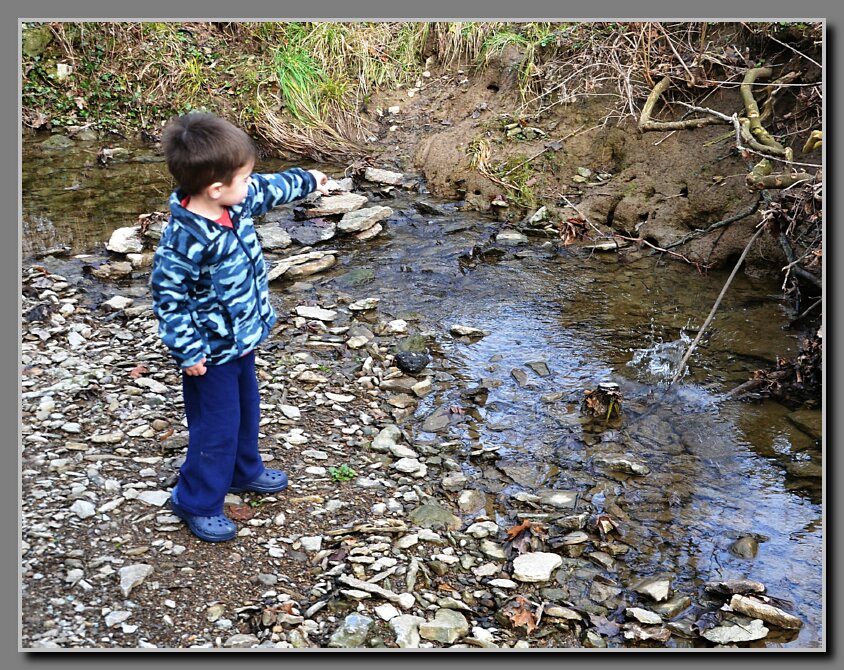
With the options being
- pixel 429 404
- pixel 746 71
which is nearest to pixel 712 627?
pixel 429 404

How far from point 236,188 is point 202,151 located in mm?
197

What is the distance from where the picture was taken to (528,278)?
6359 millimetres

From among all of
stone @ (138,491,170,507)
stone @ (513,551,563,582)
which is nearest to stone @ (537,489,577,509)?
stone @ (513,551,563,582)

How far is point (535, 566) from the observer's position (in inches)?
137

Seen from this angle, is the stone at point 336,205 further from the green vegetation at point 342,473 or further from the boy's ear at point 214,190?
the boy's ear at point 214,190

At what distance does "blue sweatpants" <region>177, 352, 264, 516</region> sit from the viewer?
331 centimetres

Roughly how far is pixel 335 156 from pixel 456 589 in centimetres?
612

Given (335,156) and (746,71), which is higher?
(746,71)

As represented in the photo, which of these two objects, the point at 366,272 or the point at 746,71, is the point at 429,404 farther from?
the point at 746,71

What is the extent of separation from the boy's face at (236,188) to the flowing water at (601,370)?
188 cm

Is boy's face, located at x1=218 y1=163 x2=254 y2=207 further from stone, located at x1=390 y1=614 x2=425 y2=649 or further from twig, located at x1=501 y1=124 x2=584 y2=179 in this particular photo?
twig, located at x1=501 y1=124 x2=584 y2=179

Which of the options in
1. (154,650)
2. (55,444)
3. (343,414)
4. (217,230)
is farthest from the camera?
(343,414)

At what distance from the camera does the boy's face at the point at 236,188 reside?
120 inches

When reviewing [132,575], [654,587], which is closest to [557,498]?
[654,587]
